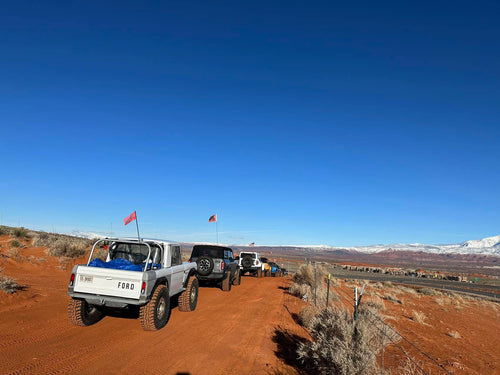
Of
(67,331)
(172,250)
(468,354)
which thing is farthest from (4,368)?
(468,354)

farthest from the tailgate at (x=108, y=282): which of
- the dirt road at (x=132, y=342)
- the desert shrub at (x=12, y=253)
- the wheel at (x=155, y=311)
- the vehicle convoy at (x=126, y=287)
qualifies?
the desert shrub at (x=12, y=253)

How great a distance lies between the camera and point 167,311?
770cm

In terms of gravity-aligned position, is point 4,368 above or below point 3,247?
below

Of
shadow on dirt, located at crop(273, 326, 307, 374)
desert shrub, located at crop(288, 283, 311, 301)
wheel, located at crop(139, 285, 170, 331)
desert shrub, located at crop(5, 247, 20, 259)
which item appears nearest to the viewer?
shadow on dirt, located at crop(273, 326, 307, 374)

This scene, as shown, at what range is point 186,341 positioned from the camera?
6.74m

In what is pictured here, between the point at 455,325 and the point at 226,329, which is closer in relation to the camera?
the point at 226,329

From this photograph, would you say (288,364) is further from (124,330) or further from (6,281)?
(6,281)

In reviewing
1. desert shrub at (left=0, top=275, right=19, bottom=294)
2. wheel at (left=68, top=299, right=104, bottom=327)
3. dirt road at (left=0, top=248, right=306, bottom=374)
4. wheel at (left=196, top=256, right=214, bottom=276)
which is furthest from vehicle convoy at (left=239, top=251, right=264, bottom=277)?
wheel at (left=68, top=299, right=104, bottom=327)

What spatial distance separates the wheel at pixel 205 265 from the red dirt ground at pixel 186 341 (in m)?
1.19

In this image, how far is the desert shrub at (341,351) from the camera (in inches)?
202

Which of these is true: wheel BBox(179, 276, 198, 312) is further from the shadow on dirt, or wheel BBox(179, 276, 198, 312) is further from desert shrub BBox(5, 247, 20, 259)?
desert shrub BBox(5, 247, 20, 259)

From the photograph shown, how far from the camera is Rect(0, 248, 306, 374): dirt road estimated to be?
5.25 metres

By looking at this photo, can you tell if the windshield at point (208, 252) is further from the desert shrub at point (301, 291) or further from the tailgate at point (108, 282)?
the tailgate at point (108, 282)

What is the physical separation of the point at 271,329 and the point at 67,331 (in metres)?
5.03
